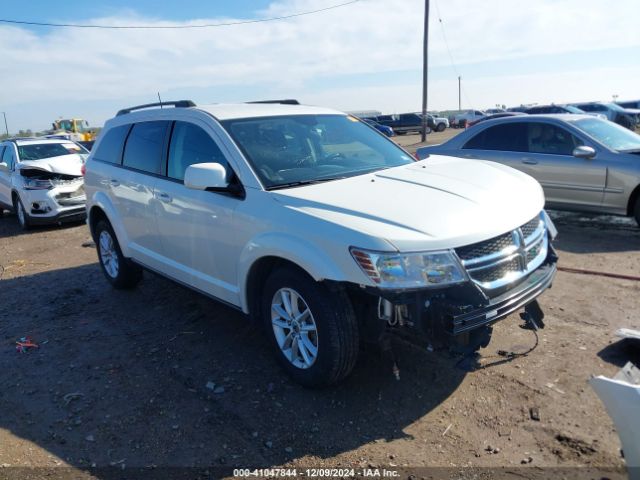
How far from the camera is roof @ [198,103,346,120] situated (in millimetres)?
4309

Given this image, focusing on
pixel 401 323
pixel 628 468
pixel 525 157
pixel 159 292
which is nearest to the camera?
pixel 628 468

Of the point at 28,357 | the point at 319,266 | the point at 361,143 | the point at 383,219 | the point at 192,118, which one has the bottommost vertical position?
the point at 28,357

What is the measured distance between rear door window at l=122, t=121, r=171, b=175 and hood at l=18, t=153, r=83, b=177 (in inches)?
237

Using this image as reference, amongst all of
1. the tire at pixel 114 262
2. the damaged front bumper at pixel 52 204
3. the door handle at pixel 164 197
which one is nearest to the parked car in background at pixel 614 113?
the damaged front bumper at pixel 52 204

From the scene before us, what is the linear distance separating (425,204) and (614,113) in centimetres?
2809

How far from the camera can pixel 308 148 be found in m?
4.31

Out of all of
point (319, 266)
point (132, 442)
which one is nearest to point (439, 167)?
point (319, 266)

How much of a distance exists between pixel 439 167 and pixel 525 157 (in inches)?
167

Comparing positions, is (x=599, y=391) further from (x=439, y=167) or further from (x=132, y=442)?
(x=132, y=442)

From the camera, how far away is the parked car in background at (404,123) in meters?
44.3

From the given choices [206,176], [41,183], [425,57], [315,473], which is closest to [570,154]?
[206,176]

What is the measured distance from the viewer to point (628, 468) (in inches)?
→ 94.7

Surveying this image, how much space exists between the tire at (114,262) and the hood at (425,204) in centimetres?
295

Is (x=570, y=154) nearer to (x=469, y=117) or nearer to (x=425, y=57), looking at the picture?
(x=425, y=57)
